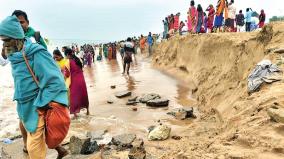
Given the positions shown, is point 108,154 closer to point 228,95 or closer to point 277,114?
point 277,114

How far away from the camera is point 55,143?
360 centimetres

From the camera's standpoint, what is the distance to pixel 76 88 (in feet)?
27.3

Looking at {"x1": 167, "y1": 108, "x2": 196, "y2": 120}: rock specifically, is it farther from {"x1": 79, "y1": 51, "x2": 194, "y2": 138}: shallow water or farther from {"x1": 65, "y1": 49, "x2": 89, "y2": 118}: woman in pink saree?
{"x1": 65, "y1": 49, "x2": 89, "y2": 118}: woman in pink saree

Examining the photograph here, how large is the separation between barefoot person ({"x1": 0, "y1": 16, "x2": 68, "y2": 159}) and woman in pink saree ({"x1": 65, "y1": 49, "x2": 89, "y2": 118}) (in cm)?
447

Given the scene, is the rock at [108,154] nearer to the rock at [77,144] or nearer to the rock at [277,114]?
the rock at [77,144]

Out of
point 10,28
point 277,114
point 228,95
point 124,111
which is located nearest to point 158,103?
point 124,111

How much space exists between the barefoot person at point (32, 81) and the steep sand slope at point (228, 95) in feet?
4.46

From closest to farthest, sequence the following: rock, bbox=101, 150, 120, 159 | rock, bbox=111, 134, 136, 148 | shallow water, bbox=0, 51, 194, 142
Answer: rock, bbox=101, 150, 120, 159 < rock, bbox=111, 134, 136, 148 < shallow water, bbox=0, 51, 194, 142

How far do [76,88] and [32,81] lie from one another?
4873mm

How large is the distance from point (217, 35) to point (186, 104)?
12.1 ft

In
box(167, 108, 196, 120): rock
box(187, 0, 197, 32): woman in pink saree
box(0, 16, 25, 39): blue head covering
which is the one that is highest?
box(187, 0, 197, 32): woman in pink saree

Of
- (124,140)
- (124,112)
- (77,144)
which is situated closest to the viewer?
(77,144)

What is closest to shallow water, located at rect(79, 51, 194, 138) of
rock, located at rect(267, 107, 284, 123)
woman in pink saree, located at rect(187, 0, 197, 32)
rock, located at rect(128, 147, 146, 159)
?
rock, located at rect(128, 147, 146, 159)

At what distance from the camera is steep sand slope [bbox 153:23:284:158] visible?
3596 millimetres
